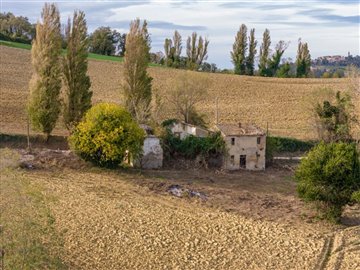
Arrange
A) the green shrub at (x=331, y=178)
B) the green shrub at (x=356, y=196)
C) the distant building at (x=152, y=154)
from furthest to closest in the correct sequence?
the distant building at (x=152, y=154) → the green shrub at (x=331, y=178) → the green shrub at (x=356, y=196)

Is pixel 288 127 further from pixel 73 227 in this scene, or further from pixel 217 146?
pixel 73 227

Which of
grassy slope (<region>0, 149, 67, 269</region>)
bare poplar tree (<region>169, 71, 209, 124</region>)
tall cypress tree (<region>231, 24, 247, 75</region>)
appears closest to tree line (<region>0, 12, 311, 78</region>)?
tall cypress tree (<region>231, 24, 247, 75</region>)

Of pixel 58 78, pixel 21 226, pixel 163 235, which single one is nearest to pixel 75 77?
pixel 58 78

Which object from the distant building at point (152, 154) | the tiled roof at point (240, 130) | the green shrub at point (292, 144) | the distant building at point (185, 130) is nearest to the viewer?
the distant building at point (152, 154)

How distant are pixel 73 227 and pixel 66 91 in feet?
65.7

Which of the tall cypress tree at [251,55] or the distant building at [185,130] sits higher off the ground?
the tall cypress tree at [251,55]

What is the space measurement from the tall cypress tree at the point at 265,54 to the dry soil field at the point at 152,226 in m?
59.9

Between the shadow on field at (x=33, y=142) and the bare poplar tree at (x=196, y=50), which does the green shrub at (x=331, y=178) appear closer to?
the shadow on field at (x=33, y=142)

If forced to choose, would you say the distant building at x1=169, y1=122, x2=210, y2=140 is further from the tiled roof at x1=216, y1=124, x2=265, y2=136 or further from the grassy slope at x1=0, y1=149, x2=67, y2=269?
the grassy slope at x1=0, y1=149, x2=67, y2=269

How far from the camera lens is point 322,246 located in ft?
84.8

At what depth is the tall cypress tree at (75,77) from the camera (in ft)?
144

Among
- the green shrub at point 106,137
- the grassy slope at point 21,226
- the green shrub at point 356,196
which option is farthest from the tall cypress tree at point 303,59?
the grassy slope at point 21,226

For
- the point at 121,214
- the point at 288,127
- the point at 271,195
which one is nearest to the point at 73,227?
the point at 121,214

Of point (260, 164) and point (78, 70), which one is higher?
point (78, 70)
